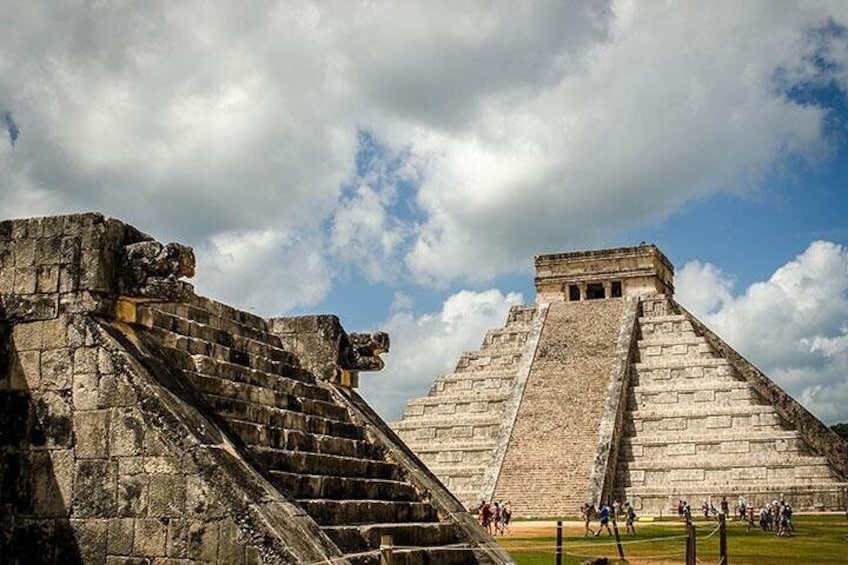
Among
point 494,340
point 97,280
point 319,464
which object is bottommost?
point 319,464

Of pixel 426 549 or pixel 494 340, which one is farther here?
pixel 494 340

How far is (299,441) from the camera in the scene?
946 centimetres

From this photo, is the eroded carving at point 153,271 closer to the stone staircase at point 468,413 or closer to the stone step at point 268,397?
the stone step at point 268,397

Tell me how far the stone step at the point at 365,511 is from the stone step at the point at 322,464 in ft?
1.31

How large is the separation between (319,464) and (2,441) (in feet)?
9.09

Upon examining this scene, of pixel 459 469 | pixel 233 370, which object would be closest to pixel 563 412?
pixel 459 469

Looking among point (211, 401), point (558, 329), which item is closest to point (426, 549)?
point (211, 401)

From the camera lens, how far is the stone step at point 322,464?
8.65m

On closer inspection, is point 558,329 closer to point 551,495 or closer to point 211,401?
point 551,495

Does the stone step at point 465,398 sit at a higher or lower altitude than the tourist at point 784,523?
higher

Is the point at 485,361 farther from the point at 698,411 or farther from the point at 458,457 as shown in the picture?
the point at 698,411

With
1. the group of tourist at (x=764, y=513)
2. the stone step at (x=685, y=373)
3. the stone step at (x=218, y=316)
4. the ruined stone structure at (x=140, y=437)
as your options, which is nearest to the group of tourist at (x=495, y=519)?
the group of tourist at (x=764, y=513)

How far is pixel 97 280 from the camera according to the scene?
805cm

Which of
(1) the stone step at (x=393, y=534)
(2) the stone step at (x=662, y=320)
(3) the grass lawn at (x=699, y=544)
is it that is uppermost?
(2) the stone step at (x=662, y=320)
